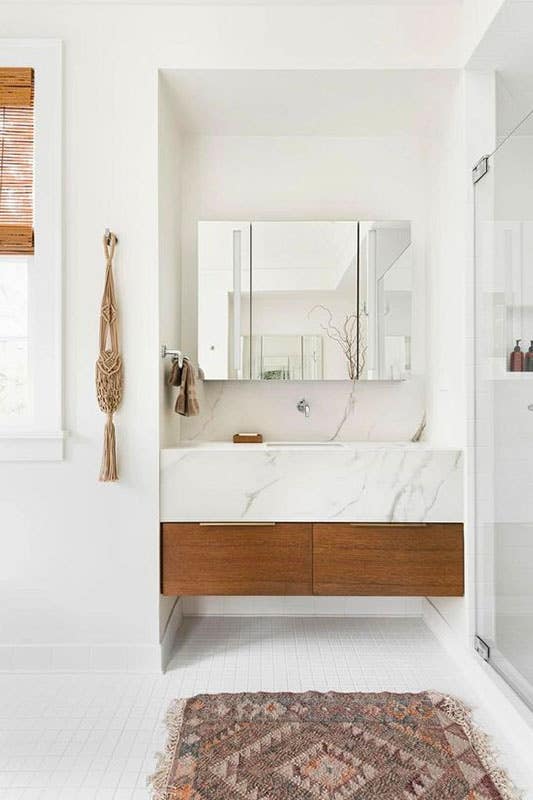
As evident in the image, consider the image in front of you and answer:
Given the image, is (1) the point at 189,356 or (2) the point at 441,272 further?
(1) the point at 189,356

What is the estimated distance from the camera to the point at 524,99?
2.58m

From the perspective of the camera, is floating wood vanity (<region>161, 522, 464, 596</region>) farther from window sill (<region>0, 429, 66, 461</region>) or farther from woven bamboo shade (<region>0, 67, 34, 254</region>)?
woven bamboo shade (<region>0, 67, 34, 254</region>)

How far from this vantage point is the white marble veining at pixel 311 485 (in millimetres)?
2426

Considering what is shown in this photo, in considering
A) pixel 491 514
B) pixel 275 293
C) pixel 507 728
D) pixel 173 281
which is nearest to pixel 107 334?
pixel 173 281

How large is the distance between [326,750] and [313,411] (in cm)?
153

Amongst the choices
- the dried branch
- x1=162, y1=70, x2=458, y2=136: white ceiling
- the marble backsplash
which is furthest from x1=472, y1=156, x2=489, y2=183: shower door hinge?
the marble backsplash

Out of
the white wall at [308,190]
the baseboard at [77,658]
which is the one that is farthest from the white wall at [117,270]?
the white wall at [308,190]

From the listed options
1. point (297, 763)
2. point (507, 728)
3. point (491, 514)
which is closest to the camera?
point (297, 763)

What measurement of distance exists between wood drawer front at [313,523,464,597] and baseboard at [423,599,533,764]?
0.85 feet

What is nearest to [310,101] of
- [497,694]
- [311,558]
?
[311,558]

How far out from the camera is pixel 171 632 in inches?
103

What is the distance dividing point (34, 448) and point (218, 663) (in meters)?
1.12

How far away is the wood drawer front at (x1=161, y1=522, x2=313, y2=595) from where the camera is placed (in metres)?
2.42

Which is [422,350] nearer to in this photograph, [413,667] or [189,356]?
A: [189,356]
